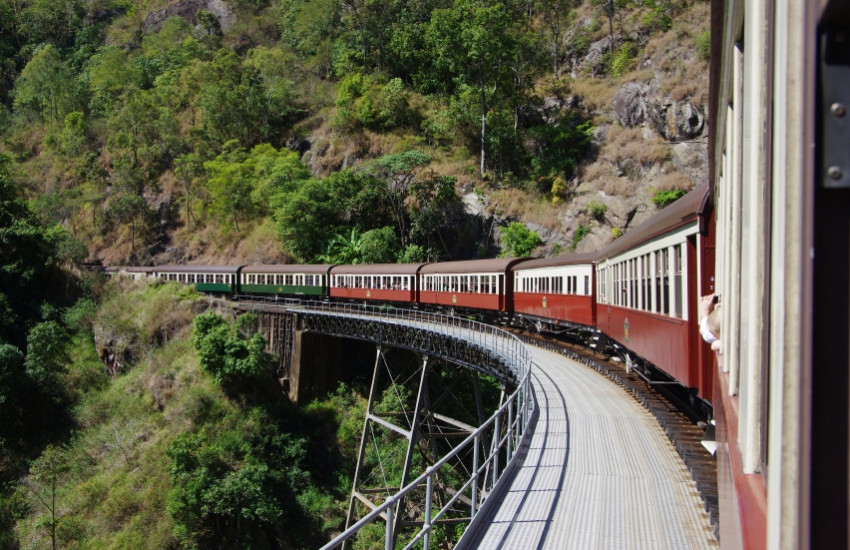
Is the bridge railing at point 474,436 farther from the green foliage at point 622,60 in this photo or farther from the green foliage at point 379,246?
the green foliage at point 622,60

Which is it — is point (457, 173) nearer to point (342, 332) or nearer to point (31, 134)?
point (342, 332)

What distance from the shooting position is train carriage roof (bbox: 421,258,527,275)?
23.5 meters

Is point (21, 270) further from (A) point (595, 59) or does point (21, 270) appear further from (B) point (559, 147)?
(A) point (595, 59)

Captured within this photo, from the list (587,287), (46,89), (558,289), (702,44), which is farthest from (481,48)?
(46,89)

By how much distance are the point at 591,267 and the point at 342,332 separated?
43.6 ft


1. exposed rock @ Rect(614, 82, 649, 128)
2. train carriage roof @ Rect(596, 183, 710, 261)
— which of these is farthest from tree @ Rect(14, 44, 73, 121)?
train carriage roof @ Rect(596, 183, 710, 261)

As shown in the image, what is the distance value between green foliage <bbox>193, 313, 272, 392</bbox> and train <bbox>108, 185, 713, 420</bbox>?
5.99 meters

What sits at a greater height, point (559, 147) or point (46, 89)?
point (46, 89)

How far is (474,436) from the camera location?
6051mm

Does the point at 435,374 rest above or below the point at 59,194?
below

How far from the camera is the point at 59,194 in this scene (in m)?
53.0

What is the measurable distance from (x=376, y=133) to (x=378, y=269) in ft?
73.9

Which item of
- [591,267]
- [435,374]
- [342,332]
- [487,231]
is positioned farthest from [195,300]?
[591,267]

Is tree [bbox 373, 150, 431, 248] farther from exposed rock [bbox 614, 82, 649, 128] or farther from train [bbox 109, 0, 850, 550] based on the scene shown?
train [bbox 109, 0, 850, 550]
